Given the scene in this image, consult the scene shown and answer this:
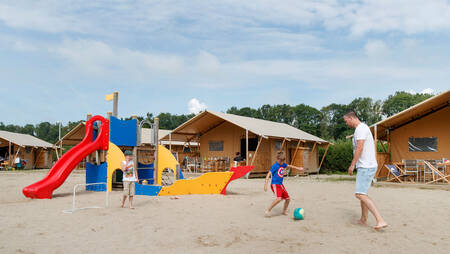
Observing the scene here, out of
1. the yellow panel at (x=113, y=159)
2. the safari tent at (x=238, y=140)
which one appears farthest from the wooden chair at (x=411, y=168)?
the yellow panel at (x=113, y=159)

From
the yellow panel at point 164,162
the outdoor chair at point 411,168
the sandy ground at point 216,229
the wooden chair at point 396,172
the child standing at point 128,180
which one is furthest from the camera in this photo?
the outdoor chair at point 411,168

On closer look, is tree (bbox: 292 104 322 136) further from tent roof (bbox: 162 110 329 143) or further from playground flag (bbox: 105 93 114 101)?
playground flag (bbox: 105 93 114 101)

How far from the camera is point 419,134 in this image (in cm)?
1592

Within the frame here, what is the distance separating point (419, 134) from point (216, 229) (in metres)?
13.5

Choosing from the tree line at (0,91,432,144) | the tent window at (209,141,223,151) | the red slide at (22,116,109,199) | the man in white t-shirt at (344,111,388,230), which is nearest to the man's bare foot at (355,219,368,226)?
the man in white t-shirt at (344,111,388,230)

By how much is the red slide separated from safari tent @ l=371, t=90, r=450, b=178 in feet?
34.9

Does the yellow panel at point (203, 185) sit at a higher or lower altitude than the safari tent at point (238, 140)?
lower

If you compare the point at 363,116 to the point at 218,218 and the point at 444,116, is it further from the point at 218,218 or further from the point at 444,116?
the point at 218,218

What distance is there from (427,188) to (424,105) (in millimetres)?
3177

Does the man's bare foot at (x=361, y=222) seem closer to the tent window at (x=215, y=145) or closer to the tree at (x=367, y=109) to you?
the tent window at (x=215, y=145)

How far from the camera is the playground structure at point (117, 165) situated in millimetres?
9859

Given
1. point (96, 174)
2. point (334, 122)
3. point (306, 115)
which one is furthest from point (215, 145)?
point (306, 115)

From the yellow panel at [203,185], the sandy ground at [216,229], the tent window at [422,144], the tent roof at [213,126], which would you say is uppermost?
the tent roof at [213,126]

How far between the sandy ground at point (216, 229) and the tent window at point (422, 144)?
7.99 meters
